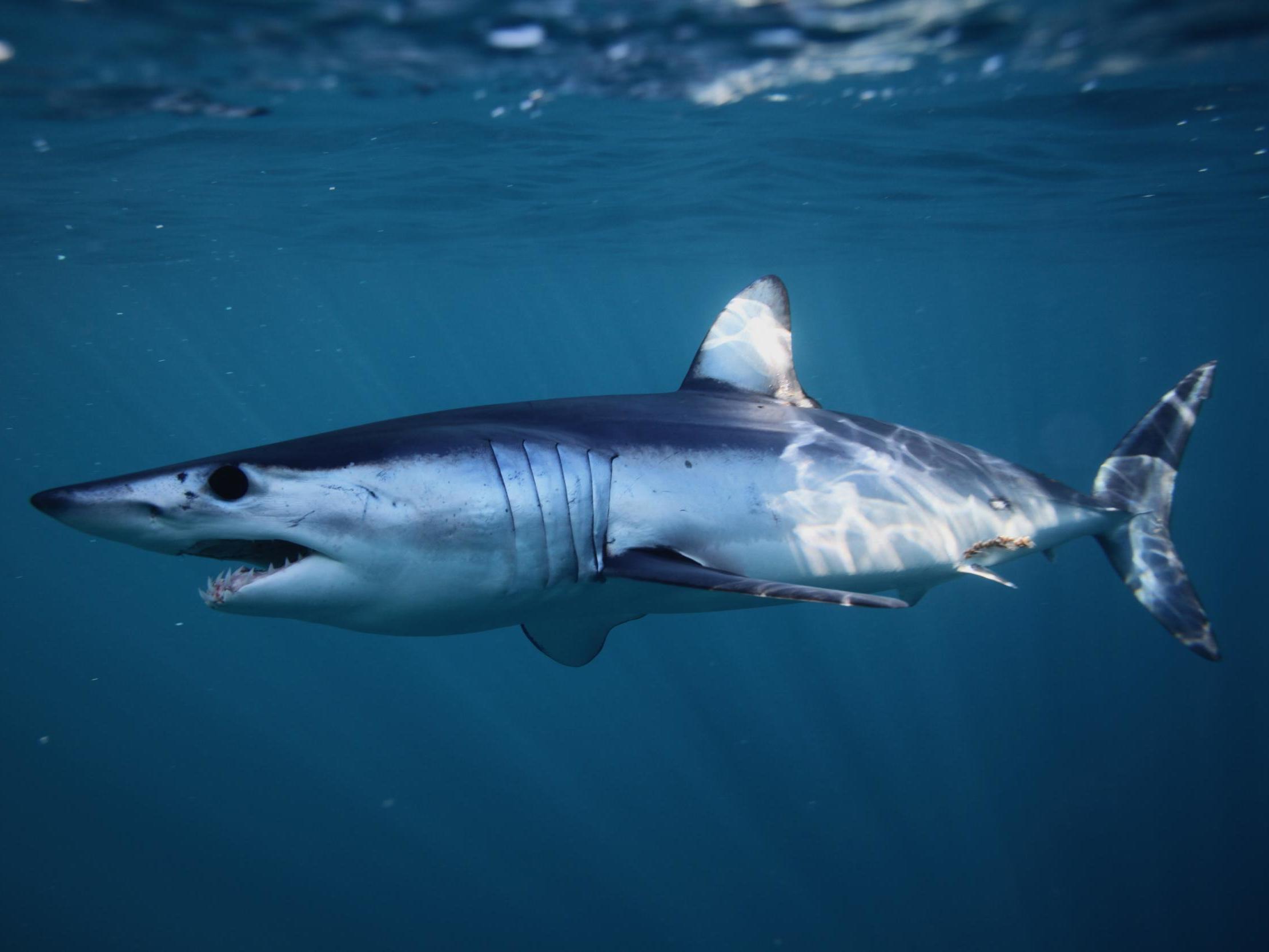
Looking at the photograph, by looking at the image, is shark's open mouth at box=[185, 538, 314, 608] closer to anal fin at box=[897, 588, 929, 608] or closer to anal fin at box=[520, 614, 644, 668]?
anal fin at box=[520, 614, 644, 668]

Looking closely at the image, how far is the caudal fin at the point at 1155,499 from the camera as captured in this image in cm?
564

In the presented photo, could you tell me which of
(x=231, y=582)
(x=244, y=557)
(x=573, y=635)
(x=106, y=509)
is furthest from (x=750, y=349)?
(x=106, y=509)

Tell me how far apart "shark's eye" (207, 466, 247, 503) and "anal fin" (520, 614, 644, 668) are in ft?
6.29

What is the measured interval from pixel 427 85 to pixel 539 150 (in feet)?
12.8

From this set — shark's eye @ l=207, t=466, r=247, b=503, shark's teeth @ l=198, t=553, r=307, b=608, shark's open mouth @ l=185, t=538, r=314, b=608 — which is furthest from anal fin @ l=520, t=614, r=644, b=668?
shark's eye @ l=207, t=466, r=247, b=503

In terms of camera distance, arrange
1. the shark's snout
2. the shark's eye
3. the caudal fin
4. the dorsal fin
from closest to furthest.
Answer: the shark's snout < the shark's eye < the dorsal fin < the caudal fin

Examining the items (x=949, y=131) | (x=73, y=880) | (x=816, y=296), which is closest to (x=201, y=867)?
(x=73, y=880)

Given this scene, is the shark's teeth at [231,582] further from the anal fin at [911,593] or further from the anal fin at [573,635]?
the anal fin at [911,593]

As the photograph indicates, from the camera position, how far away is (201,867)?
59.3 ft

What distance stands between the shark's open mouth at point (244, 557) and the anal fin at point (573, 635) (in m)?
1.48

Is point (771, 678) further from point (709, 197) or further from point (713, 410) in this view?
point (713, 410)

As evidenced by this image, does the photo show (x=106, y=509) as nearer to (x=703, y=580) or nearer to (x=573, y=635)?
(x=703, y=580)

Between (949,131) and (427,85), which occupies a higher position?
(427,85)

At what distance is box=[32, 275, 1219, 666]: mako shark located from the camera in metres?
2.69
